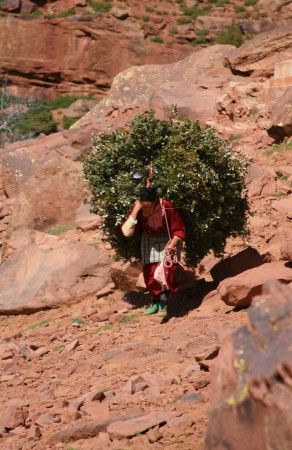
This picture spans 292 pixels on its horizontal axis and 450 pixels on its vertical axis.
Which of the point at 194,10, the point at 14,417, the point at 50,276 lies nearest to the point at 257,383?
the point at 14,417

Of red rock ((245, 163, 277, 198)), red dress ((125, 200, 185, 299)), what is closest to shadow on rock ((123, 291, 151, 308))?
red dress ((125, 200, 185, 299))

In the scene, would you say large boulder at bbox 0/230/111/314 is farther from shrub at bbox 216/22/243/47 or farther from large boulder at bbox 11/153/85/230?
shrub at bbox 216/22/243/47

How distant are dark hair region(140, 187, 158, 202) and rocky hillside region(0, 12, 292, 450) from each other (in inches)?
41.0

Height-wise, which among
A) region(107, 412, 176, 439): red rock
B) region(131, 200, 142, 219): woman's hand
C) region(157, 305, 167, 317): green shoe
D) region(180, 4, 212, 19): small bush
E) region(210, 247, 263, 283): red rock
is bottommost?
region(180, 4, 212, 19): small bush

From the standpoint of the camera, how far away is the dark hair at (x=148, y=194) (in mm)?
7523

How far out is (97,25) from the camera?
41000mm

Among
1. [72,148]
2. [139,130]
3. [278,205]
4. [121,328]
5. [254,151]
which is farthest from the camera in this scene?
[72,148]

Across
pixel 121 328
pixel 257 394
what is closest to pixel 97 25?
pixel 121 328

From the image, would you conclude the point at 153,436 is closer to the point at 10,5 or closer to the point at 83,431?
the point at 83,431

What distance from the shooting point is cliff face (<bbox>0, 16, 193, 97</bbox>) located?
133 feet

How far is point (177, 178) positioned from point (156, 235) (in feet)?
1.85

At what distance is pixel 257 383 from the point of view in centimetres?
297

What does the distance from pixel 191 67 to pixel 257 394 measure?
19.5m

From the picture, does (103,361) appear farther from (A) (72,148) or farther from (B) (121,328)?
(A) (72,148)
